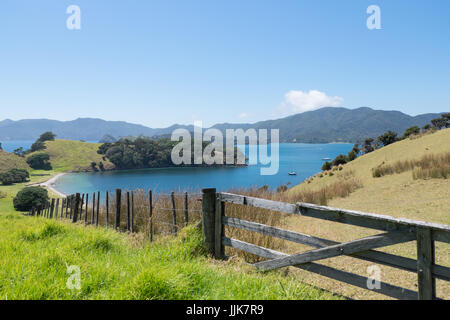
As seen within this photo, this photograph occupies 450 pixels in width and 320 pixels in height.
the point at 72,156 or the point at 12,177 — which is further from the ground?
the point at 72,156

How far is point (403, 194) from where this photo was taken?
12500 millimetres

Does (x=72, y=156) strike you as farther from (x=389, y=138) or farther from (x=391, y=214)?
(x=391, y=214)

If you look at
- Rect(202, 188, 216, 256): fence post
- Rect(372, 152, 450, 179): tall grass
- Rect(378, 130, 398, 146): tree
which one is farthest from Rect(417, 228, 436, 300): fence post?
Rect(378, 130, 398, 146): tree

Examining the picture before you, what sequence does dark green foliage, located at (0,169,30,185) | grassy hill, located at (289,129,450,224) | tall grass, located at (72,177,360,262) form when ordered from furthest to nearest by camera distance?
dark green foliage, located at (0,169,30,185) < grassy hill, located at (289,129,450,224) < tall grass, located at (72,177,360,262)

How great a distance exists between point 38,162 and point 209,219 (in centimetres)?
12739

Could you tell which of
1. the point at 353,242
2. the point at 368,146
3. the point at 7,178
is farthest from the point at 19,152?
the point at 353,242

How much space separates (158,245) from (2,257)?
2.17 meters

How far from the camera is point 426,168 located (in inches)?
603

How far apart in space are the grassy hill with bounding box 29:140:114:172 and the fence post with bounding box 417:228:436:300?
→ 12517 cm

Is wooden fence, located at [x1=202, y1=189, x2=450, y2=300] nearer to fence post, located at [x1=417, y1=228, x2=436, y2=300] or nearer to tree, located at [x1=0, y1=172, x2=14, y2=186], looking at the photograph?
fence post, located at [x1=417, y1=228, x2=436, y2=300]

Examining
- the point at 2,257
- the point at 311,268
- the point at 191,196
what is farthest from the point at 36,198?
the point at 311,268

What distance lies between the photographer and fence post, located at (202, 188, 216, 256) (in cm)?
491
